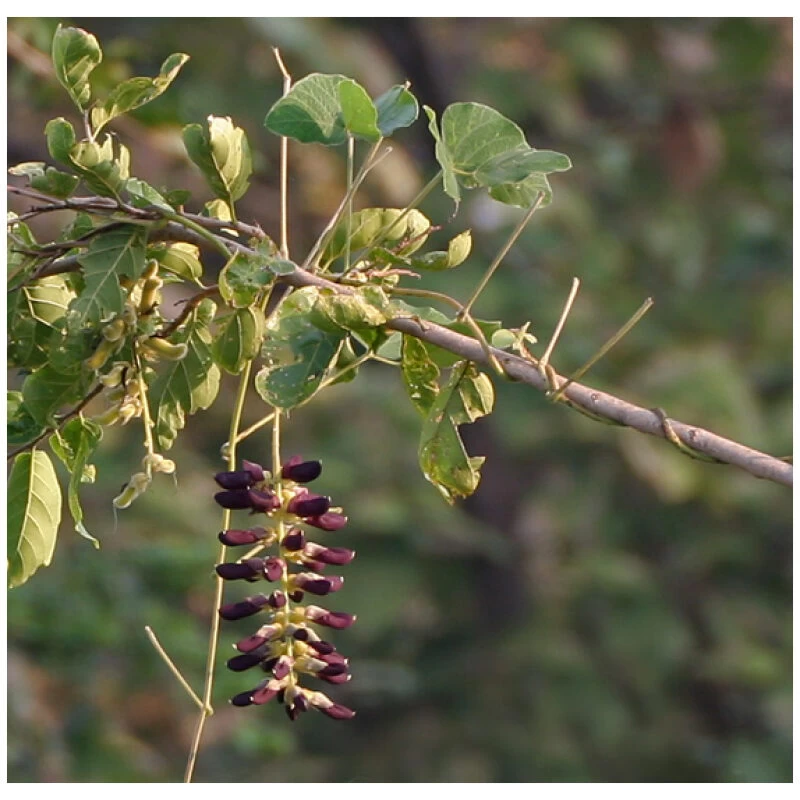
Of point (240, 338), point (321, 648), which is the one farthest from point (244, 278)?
point (321, 648)

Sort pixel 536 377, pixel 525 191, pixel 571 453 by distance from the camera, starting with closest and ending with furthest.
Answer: pixel 536 377 < pixel 525 191 < pixel 571 453

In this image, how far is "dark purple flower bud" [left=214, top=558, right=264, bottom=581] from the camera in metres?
0.98

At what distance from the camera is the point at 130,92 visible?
41.9 inches

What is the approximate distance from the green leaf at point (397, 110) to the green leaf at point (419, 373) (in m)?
0.15

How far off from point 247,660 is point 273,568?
2.6 inches

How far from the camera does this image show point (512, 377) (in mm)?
965

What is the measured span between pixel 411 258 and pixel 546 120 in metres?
4.92

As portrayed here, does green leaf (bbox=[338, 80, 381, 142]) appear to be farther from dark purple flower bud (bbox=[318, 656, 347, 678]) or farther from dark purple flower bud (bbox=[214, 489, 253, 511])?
dark purple flower bud (bbox=[318, 656, 347, 678])

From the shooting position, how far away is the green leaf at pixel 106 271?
38.9 inches

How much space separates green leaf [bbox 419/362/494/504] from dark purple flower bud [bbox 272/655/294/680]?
0.16 m

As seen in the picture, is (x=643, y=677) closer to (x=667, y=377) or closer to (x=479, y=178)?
(x=667, y=377)

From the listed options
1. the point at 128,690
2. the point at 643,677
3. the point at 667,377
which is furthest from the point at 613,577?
the point at 128,690

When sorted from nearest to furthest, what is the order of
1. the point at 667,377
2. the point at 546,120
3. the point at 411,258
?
1. the point at 411,258
2. the point at 667,377
3. the point at 546,120

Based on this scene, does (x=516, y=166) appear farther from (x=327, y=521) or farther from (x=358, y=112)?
(x=327, y=521)
